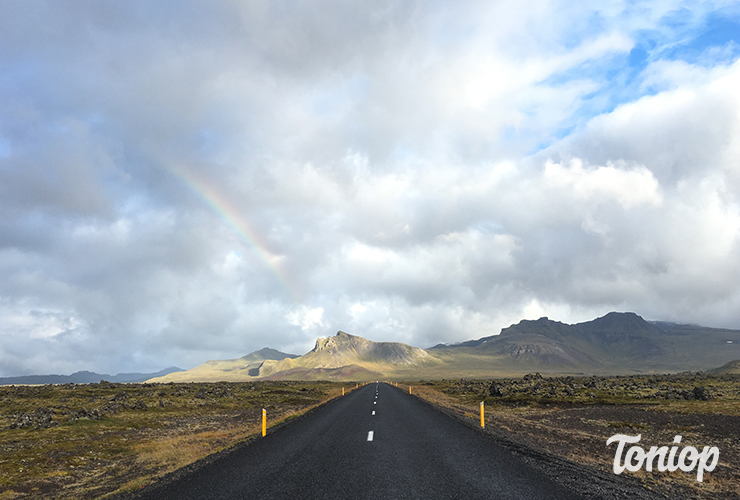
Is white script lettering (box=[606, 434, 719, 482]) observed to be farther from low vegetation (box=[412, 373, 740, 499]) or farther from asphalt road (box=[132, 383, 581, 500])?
asphalt road (box=[132, 383, 581, 500])

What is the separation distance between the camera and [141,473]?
15.9 m

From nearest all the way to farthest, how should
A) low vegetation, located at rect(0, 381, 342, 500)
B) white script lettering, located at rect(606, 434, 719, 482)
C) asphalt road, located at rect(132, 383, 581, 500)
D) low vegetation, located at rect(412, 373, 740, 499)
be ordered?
asphalt road, located at rect(132, 383, 581, 500) < low vegetation, located at rect(412, 373, 740, 499) < white script lettering, located at rect(606, 434, 719, 482) < low vegetation, located at rect(0, 381, 342, 500)

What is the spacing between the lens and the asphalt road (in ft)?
31.4

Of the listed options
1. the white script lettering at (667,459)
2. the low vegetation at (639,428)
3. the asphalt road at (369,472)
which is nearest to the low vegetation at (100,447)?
the asphalt road at (369,472)

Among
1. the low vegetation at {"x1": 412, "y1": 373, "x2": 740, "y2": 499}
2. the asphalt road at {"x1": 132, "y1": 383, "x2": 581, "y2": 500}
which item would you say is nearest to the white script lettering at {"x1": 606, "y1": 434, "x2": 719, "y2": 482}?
the low vegetation at {"x1": 412, "y1": 373, "x2": 740, "y2": 499}

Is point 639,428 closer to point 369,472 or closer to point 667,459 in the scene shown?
point 667,459

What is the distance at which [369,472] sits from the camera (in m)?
11.5

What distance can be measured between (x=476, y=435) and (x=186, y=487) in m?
12.9

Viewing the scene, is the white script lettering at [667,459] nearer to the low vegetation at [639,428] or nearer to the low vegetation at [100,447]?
the low vegetation at [639,428]

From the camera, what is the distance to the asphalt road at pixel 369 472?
9562mm

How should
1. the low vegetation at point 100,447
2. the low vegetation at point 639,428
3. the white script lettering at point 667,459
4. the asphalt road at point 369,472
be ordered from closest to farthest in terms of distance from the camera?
the asphalt road at point 369,472
the low vegetation at point 639,428
the white script lettering at point 667,459
the low vegetation at point 100,447

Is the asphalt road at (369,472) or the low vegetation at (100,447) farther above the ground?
the asphalt road at (369,472)

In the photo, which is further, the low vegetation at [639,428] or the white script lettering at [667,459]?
the white script lettering at [667,459]

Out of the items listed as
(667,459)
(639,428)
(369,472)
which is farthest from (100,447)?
(639,428)
